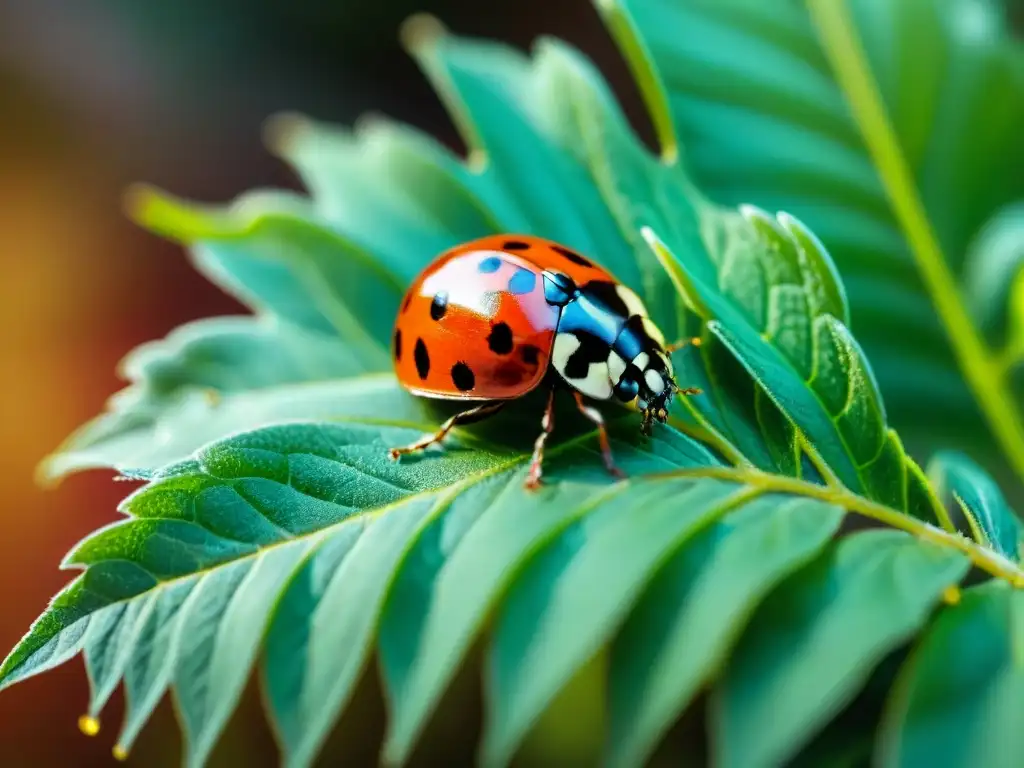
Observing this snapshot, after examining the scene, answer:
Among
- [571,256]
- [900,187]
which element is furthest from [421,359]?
[900,187]

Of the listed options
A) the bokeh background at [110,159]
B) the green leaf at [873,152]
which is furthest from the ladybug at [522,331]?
the bokeh background at [110,159]

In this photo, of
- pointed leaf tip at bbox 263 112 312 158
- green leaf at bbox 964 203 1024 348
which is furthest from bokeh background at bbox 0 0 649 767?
green leaf at bbox 964 203 1024 348

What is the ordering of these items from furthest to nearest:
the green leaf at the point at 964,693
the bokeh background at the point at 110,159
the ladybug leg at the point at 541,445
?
the bokeh background at the point at 110,159 < the ladybug leg at the point at 541,445 < the green leaf at the point at 964,693

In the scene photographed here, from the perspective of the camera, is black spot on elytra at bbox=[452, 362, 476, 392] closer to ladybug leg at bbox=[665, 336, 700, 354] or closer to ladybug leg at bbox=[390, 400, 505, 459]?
ladybug leg at bbox=[390, 400, 505, 459]

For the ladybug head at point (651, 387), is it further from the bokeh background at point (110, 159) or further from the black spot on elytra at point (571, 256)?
the bokeh background at point (110, 159)

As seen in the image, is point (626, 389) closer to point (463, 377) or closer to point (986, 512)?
point (463, 377)
